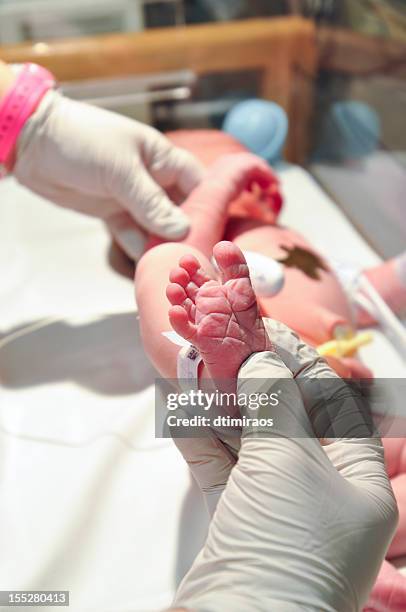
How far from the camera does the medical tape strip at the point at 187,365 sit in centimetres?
51

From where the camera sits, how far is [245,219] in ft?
2.83

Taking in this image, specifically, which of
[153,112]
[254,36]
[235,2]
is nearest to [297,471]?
[153,112]

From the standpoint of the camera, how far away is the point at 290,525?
396mm

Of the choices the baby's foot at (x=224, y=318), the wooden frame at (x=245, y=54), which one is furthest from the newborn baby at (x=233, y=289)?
the wooden frame at (x=245, y=54)

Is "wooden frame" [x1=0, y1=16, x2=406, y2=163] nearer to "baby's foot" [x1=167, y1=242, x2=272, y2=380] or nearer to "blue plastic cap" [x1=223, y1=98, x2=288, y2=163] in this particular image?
"blue plastic cap" [x1=223, y1=98, x2=288, y2=163]

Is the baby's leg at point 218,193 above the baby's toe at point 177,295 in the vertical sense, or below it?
below

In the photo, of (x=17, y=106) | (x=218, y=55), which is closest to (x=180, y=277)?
(x=17, y=106)

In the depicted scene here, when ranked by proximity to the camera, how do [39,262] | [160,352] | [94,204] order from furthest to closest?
[39,262] < [94,204] < [160,352]

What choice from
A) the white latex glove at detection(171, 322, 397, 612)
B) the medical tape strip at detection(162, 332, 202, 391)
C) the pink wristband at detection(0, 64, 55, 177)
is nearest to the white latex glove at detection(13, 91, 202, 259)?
the pink wristband at detection(0, 64, 55, 177)

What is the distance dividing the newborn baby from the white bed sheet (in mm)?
85

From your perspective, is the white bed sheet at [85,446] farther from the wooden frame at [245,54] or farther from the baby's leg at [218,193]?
the wooden frame at [245,54]

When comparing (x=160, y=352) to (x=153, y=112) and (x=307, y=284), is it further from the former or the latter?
(x=153, y=112)

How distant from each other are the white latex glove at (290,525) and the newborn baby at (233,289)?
4 cm

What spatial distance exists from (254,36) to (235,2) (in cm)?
13
